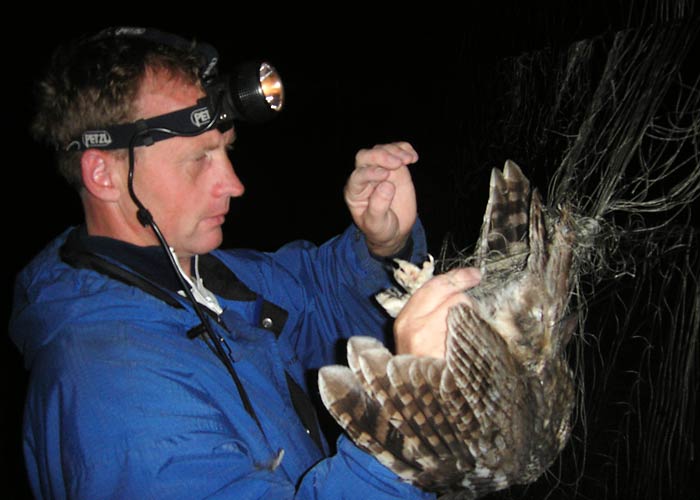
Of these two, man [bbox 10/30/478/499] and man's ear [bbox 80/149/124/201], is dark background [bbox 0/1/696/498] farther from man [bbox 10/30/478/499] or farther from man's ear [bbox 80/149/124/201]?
man's ear [bbox 80/149/124/201]

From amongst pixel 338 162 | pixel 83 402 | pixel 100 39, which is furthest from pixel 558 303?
pixel 338 162

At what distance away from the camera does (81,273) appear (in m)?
1.01

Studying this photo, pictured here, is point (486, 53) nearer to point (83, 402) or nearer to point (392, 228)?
point (392, 228)

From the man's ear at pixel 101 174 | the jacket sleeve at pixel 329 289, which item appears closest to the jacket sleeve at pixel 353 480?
the jacket sleeve at pixel 329 289

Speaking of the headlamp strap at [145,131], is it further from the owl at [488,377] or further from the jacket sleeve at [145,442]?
the owl at [488,377]

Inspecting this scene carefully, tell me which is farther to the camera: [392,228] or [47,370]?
[392,228]

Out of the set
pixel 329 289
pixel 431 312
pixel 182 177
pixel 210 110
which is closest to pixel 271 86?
pixel 210 110

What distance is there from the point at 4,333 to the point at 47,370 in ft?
16.3

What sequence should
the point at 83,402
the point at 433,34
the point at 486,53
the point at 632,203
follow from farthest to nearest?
1. the point at 433,34
2. the point at 486,53
3. the point at 632,203
4. the point at 83,402

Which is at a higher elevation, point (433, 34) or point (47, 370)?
point (433, 34)

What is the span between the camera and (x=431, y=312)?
94 centimetres

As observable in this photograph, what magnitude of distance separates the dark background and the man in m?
0.80

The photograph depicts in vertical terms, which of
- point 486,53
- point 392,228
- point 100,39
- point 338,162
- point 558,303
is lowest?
point 338,162

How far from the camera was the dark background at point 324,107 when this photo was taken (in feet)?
6.63
